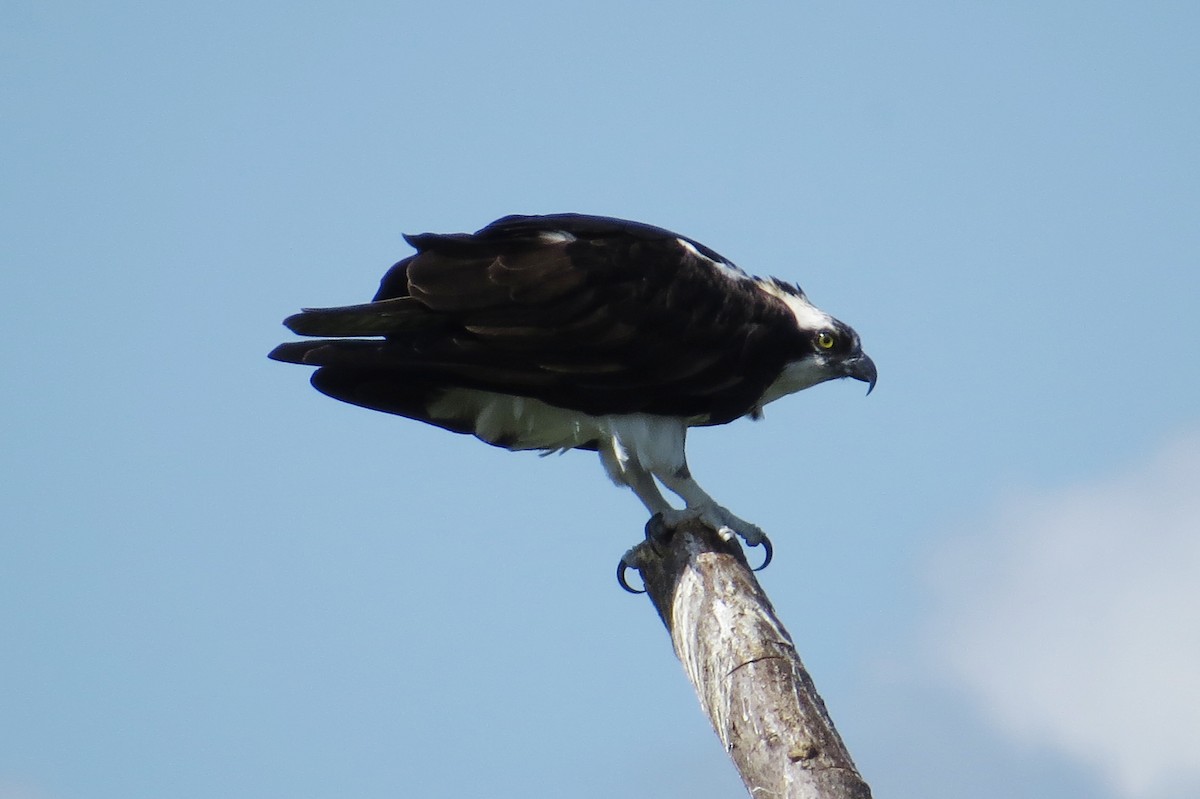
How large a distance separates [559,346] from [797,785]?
3267 mm

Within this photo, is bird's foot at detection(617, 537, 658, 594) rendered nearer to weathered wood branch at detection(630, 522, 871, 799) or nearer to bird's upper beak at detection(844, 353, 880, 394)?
weathered wood branch at detection(630, 522, 871, 799)

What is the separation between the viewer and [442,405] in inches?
316

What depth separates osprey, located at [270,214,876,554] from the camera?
24.1ft

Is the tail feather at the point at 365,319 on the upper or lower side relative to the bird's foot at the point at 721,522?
upper

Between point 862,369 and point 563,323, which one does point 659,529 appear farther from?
point 862,369

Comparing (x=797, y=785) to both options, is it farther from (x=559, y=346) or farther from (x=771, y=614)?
(x=559, y=346)

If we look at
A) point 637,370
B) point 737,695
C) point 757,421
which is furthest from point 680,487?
point 737,695

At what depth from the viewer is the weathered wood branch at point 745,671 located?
4.75 m

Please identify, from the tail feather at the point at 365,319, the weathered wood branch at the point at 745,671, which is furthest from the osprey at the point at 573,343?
the weathered wood branch at the point at 745,671

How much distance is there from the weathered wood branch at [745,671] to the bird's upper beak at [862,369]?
6.87ft

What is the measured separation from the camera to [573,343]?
743 centimetres

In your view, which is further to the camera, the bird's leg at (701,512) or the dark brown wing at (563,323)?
the dark brown wing at (563,323)

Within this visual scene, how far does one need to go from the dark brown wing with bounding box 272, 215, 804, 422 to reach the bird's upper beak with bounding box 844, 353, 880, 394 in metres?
0.79

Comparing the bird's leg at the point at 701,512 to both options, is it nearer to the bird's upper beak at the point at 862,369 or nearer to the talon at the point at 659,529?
the talon at the point at 659,529
